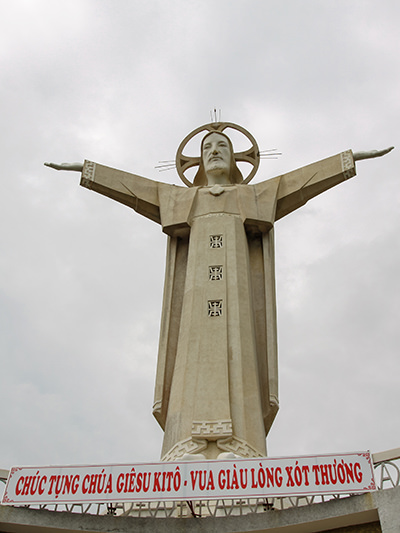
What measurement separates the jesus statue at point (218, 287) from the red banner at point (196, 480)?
1.75 meters

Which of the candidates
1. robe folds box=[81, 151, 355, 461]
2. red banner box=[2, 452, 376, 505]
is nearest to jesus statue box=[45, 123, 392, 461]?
robe folds box=[81, 151, 355, 461]

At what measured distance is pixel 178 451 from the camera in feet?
31.8

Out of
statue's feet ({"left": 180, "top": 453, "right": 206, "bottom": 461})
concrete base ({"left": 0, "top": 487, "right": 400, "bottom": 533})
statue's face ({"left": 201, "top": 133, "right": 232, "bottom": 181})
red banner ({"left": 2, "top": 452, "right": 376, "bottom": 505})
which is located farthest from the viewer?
statue's face ({"left": 201, "top": 133, "right": 232, "bottom": 181})

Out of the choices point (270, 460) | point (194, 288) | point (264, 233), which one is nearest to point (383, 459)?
point (270, 460)

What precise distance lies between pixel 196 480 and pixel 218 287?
16.6 ft

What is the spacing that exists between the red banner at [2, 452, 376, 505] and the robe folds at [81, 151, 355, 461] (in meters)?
2.42

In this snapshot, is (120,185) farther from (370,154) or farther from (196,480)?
(196,480)

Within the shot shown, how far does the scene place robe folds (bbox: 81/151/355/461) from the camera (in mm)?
10102

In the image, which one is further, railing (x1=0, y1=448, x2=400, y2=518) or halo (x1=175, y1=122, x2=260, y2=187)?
halo (x1=175, y1=122, x2=260, y2=187)

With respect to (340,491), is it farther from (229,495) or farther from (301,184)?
(301,184)

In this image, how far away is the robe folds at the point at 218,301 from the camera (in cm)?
1010

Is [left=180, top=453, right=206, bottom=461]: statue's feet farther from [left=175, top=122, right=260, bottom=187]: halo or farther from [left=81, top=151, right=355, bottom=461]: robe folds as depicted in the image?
[left=175, top=122, right=260, bottom=187]: halo

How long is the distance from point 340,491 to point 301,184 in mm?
7421

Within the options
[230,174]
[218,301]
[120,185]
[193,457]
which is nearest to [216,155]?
[230,174]
